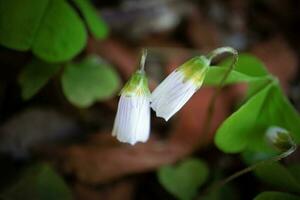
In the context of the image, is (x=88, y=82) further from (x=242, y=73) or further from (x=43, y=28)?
(x=242, y=73)

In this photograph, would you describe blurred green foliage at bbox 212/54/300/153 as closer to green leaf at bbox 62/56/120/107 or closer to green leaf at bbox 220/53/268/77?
green leaf at bbox 220/53/268/77

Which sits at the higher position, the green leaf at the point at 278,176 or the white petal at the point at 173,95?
the white petal at the point at 173,95

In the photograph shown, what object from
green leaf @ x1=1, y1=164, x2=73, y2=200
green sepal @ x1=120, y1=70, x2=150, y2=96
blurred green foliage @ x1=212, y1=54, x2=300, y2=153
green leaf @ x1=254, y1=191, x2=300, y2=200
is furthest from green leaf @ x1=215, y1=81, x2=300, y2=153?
green leaf @ x1=1, y1=164, x2=73, y2=200

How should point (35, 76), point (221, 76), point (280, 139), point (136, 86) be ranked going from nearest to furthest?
point (136, 86) < point (280, 139) < point (221, 76) < point (35, 76)

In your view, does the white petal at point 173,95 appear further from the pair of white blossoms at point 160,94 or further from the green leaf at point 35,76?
the green leaf at point 35,76

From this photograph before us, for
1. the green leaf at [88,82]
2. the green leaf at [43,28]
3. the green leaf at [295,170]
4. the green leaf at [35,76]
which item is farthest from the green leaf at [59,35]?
the green leaf at [295,170]

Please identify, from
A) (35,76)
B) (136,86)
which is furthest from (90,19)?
(136,86)

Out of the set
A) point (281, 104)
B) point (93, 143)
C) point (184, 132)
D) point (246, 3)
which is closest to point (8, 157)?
point (93, 143)
